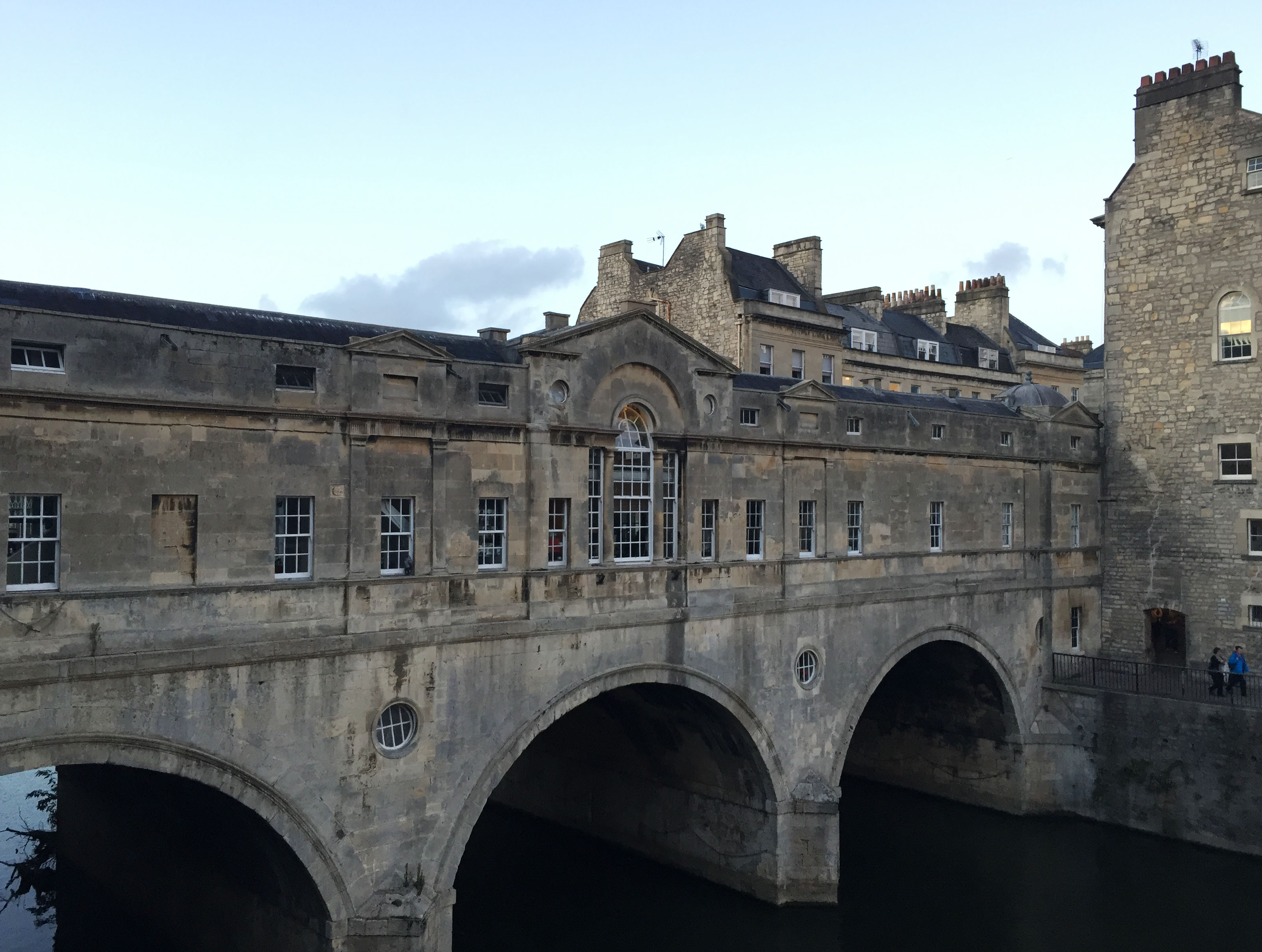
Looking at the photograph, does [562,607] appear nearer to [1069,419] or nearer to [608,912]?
[608,912]

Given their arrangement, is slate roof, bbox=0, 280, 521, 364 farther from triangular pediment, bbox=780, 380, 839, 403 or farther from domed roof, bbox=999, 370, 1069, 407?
domed roof, bbox=999, 370, 1069, 407

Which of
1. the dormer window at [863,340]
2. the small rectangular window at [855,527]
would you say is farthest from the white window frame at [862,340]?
the small rectangular window at [855,527]

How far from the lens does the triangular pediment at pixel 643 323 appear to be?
2009cm

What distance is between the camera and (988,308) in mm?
52688

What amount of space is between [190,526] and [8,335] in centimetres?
353

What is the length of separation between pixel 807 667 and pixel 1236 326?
17225 mm

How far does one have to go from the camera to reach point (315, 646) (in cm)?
1662

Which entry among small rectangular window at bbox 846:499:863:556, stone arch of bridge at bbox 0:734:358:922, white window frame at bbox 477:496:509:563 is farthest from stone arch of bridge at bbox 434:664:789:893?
small rectangular window at bbox 846:499:863:556

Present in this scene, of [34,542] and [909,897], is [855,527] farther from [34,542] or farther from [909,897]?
[34,542]

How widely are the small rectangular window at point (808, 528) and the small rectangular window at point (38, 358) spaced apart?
53.6ft

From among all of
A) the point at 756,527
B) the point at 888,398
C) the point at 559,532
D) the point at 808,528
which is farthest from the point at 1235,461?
the point at 559,532

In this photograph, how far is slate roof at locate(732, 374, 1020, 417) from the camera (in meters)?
26.8

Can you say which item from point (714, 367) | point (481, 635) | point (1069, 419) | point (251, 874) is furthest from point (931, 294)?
point (251, 874)

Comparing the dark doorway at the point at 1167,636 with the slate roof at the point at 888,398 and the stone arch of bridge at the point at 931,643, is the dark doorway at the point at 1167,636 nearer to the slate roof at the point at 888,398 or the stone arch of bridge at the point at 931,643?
the stone arch of bridge at the point at 931,643
